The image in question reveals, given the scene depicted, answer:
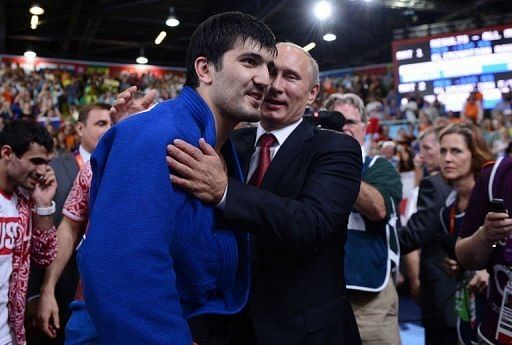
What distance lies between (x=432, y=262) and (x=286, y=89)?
185 cm

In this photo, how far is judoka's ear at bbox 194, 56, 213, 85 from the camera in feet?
4.42

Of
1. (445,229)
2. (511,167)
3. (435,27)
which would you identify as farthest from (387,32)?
(511,167)

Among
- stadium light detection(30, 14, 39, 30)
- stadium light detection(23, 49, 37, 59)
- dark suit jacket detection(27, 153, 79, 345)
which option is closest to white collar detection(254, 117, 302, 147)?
dark suit jacket detection(27, 153, 79, 345)

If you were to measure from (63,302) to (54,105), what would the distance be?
36.0 ft

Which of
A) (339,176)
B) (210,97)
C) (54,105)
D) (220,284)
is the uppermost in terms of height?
(54,105)

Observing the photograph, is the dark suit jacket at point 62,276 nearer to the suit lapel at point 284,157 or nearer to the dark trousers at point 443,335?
the suit lapel at point 284,157

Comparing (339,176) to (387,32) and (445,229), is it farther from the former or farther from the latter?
(387,32)

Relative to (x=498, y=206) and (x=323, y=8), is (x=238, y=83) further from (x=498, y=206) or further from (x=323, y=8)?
(x=323, y=8)

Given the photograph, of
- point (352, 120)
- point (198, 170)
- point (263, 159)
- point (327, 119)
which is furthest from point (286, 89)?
point (352, 120)

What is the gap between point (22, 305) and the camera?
91.7 inches

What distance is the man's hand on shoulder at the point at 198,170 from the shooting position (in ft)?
3.86

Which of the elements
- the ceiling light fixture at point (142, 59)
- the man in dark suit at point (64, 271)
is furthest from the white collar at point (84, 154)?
the ceiling light fixture at point (142, 59)

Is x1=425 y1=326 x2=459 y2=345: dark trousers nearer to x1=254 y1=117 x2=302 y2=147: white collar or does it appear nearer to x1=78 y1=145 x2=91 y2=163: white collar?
x1=254 y1=117 x2=302 y2=147: white collar

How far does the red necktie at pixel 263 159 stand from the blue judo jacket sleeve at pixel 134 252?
1.96 feet
